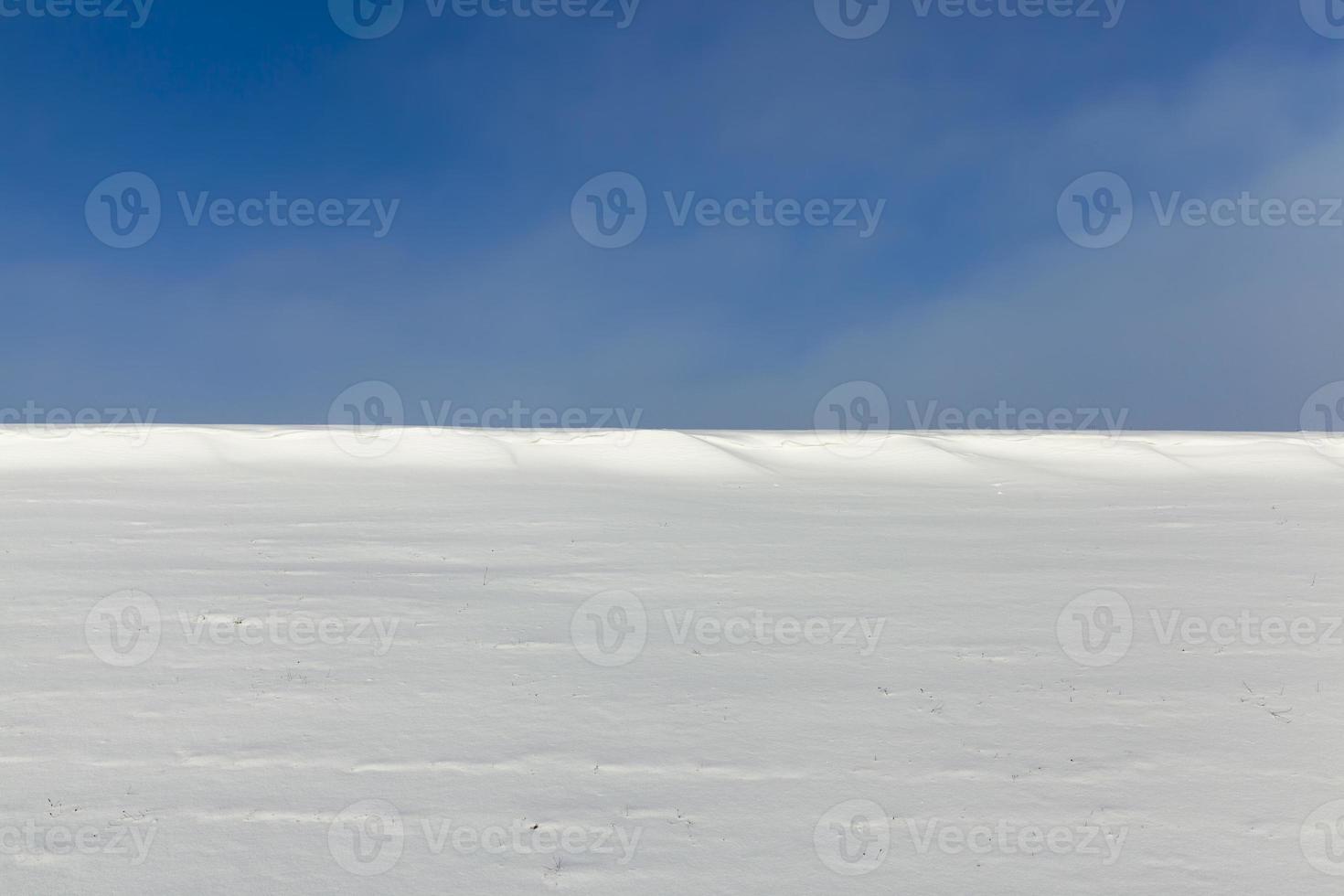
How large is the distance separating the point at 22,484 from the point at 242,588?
17.8ft

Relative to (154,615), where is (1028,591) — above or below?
above

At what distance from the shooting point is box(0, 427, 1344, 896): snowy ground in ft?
11.4

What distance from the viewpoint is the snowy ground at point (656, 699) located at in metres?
3.49

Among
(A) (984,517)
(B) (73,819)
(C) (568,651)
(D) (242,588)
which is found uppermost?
(A) (984,517)

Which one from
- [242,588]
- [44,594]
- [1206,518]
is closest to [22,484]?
[44,594]

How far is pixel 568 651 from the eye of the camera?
550cm

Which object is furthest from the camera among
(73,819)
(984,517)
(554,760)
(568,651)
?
(984,517)

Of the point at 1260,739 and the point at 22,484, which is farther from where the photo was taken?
the point at 22,484

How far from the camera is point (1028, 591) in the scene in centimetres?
689

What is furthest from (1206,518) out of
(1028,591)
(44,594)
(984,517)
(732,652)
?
(44,594)

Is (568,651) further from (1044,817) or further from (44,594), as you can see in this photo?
(44,594)

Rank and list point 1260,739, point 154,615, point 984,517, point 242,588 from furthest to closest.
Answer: point 984,517
point 242,588
point 154,615
point 1260,739

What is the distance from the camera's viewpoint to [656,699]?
489 centimetres

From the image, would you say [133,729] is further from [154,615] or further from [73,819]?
[154,615]
